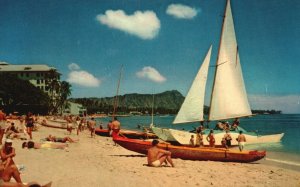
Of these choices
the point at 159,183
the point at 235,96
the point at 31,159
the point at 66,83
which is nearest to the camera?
the point at 159,183

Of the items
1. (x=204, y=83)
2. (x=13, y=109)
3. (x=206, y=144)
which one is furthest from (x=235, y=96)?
(x=13, y=109)

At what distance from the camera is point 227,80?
27.1 metres

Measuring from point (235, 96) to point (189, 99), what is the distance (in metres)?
4.68

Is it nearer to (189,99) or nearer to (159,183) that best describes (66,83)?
(189,99)

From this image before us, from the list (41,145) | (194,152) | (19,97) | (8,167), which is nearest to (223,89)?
(194,152)

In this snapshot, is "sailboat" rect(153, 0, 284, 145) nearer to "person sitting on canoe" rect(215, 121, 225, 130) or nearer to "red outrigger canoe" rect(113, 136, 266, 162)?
"person sitting on canoe" rect(215, 121, 225, 130)

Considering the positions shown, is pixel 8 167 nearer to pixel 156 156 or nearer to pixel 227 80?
pixel 156 156

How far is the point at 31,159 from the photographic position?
13430mm

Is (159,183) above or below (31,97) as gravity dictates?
below

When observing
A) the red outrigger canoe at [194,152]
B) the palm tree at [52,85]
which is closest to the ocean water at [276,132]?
the red outrigger canoe at [194,152]

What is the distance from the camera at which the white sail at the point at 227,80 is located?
26.4 m

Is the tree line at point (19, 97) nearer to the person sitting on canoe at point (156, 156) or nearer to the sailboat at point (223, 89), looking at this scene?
the sailboat at point (223, 89)

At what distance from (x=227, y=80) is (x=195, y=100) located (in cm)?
377

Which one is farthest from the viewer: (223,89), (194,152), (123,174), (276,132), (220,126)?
(276,132)
